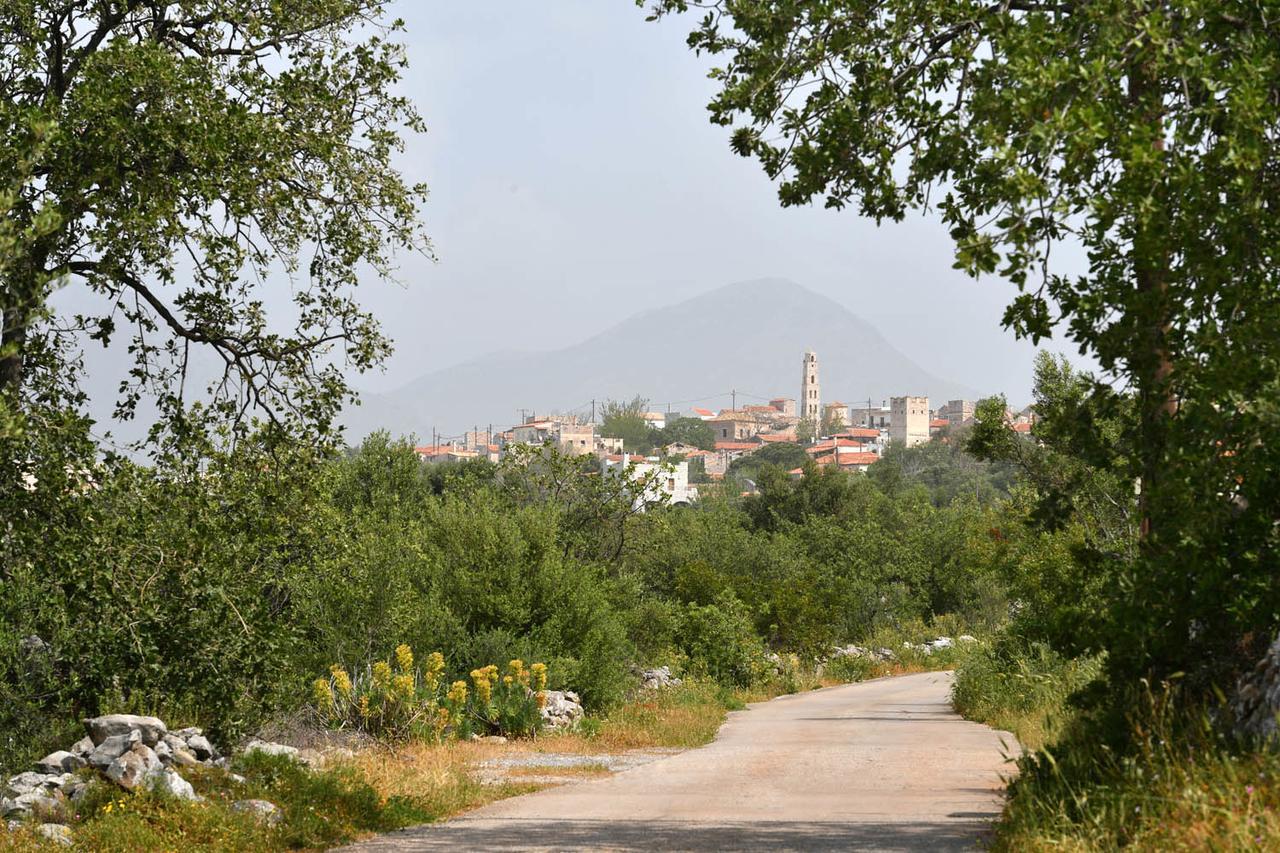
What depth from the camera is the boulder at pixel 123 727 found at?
11.7 meters

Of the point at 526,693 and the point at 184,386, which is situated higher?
the point at 184,386

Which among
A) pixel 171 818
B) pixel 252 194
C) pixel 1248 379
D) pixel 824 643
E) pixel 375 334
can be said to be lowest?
pixel 824 643

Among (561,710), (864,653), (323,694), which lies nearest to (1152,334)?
(323,694)

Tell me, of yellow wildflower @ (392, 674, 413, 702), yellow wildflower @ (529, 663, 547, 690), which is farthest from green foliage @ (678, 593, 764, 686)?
yellow wildflower @ (392, 674, 413, 702)

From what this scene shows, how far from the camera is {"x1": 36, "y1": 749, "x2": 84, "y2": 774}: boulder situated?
11.4 metres

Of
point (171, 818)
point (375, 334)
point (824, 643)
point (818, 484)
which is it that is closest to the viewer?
point (171, 818)

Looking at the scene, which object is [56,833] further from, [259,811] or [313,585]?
[313,585]

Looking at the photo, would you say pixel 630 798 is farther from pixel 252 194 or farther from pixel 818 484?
pixel 818 484

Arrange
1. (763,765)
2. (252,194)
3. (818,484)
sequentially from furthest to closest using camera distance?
(818,484) < (763,765) < (252,194)

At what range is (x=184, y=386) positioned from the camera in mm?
14156

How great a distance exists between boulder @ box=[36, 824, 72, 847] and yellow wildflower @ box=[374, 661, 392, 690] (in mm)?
7343

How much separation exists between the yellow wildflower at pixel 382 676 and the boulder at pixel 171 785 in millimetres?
6447

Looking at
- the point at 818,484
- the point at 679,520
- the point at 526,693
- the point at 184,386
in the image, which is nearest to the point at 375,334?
the point at 184,386

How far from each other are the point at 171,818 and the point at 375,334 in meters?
5.89
